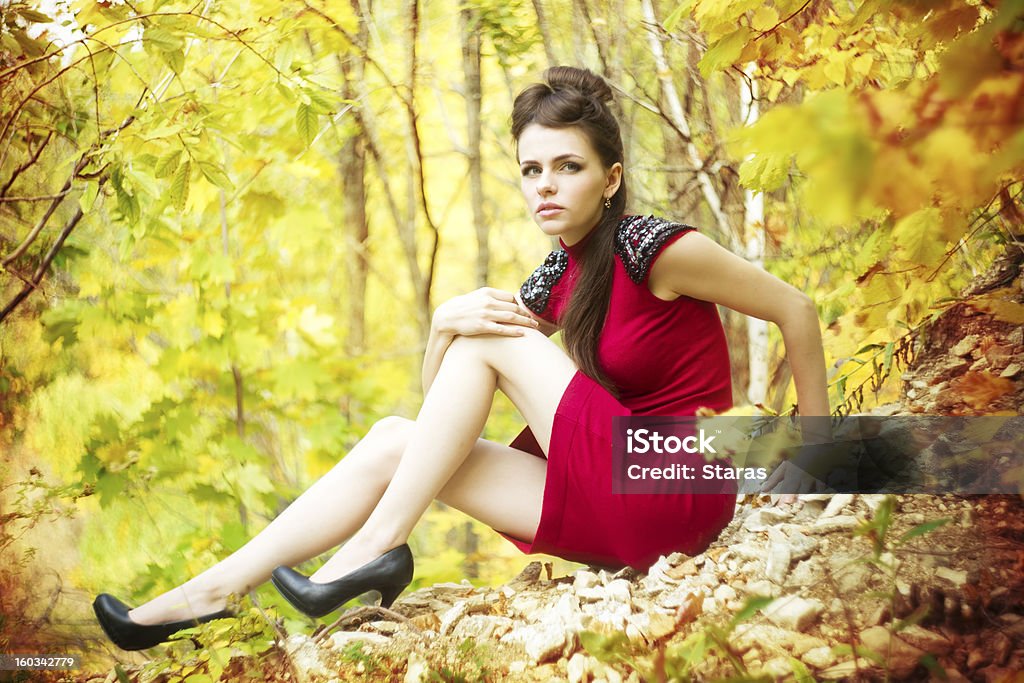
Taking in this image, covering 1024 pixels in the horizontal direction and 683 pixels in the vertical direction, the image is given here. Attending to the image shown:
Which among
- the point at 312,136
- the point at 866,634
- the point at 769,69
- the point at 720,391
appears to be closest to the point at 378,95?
the point at 312,136

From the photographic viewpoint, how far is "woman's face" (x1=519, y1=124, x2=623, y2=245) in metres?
1.46

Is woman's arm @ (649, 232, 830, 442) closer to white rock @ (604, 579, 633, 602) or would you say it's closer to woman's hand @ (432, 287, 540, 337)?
woman's hand @ (432, 287, 540, 337)

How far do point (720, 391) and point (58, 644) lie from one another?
54.8 inches

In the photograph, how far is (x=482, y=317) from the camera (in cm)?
142

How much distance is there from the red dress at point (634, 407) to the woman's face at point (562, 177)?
74 millimetres

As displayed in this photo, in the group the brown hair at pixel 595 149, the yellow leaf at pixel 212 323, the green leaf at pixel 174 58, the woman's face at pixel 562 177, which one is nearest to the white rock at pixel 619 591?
the brown hair at pixel 595 149

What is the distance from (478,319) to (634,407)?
0.32 meters

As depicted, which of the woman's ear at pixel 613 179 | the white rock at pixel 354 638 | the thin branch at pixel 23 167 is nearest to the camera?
the white rock at pixel 354 638

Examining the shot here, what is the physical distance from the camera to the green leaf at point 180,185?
1.60m

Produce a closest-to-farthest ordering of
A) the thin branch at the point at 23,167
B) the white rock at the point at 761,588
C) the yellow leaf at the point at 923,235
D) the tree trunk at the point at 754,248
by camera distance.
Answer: the yellow leaf at the point at 923,235
the white rock at the point at 761,588
the tree trunk at the point at 754,248
the thin branch at the point at 23,167

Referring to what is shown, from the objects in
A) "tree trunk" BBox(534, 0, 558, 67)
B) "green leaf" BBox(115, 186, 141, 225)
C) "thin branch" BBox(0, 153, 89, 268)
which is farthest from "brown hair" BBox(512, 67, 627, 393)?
"thin branch" BBox(0, 153, 89, 268)

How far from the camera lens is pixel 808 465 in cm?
139

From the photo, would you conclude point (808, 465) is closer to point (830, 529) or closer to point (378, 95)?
→ point (830, 529)

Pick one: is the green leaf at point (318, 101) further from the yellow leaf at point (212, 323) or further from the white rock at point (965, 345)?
the white rock at point (965, 345)
